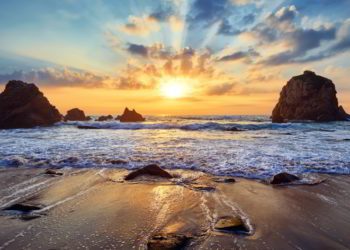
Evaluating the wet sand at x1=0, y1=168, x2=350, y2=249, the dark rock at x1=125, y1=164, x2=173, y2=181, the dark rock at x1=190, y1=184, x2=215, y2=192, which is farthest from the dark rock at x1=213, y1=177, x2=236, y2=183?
the dark rock at x1=125, y1=164, x2=173, y2=181

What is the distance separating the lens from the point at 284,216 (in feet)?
18.7

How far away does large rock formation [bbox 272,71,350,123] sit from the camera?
246ft

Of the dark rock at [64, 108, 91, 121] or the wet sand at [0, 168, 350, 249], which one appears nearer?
the wet sand at [0, 168, 350, 249]

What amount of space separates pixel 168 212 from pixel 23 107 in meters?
49.4

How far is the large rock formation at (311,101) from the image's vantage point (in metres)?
75.1

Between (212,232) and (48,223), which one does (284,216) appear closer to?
(212,232)

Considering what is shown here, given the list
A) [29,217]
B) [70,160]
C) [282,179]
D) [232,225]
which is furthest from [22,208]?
[282,179]

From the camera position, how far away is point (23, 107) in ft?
159

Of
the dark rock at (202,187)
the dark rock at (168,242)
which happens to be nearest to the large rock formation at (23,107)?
the dark rock at (202,187)

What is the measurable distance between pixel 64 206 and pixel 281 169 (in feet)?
24.0

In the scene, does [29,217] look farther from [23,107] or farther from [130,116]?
[130,116]

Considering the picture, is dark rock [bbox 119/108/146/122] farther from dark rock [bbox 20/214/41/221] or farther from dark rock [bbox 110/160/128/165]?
dark rock [bbox 20/214/41/221]

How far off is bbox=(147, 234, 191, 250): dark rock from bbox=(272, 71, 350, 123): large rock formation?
238 feet

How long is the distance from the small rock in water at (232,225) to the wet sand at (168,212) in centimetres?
12
